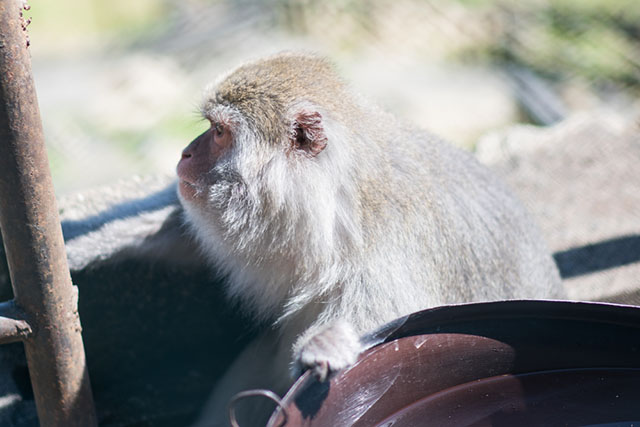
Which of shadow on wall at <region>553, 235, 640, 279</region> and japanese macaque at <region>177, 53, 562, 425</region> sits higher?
japanese macaque at <region>177, 53, 562, 425</region>

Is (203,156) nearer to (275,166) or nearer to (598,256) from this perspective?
(275,166)

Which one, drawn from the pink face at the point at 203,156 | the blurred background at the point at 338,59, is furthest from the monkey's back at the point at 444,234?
the blurred background at the point at 338,59

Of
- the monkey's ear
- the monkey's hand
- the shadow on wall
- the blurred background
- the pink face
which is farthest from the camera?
the blurred background

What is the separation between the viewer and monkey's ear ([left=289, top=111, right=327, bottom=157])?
7.91ft

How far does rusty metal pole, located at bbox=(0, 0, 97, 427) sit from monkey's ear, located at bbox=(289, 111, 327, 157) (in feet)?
2.66

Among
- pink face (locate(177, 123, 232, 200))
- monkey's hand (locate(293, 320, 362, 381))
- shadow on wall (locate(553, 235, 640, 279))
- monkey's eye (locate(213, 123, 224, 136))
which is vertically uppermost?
monkey's eye (locate(213, 123, 224, 136))

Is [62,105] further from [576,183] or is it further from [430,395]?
[430,395]

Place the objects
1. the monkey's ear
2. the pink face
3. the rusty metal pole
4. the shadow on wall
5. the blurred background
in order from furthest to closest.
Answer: the blurred background < the shadow on wall < the pink face < the monkey's ear < the rusty metal pole

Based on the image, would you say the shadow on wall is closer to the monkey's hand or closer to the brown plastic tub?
the brown plastic tub

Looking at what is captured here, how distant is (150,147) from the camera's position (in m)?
5.86

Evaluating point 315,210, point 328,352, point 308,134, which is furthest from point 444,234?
point 328,352

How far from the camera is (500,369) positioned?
7.69 feet

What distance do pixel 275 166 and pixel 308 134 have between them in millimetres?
158

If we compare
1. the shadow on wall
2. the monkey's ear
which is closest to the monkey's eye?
the monkey's ear
